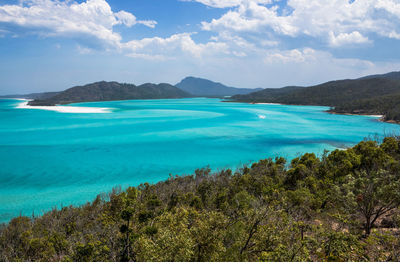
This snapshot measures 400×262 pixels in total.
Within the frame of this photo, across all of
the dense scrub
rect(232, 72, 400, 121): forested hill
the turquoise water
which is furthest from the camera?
rect(232, 72, 400, 121): forested hill

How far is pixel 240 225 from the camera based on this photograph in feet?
28.0

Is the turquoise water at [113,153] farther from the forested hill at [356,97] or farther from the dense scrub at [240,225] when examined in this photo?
the forested hill at [356,97]

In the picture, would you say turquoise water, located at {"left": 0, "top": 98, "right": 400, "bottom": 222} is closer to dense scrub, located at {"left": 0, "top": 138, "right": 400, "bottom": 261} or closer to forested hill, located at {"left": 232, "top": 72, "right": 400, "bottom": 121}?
dense scrub, located at {"left": 0, "top": 138, "right": 400, "bottom": 261}

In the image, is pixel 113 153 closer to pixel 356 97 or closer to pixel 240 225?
pixel 240 225

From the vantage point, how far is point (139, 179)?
1090 inches

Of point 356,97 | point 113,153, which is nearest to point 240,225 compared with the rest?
point 113,153

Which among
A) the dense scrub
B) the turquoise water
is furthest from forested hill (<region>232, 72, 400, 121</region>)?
the dense scrub

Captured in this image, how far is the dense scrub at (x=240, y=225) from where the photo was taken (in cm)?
762

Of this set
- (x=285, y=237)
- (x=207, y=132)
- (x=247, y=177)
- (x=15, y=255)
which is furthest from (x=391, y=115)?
(x=15, y=255)

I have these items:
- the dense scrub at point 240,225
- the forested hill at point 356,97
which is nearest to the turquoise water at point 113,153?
the dense scrub at point 240,225

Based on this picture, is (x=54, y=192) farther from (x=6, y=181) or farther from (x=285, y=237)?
(x=285, y=237)

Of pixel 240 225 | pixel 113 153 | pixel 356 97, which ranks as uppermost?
pixel 356 97

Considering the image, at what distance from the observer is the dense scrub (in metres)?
7.62

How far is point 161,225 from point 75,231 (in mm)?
6645
